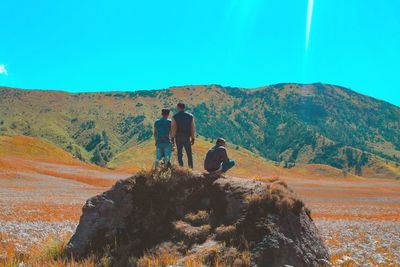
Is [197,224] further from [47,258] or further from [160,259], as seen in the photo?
[47,258]

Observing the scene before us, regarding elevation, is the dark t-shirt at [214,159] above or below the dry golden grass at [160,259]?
above

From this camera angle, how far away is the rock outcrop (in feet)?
39.4

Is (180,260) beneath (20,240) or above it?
above

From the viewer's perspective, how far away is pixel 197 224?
540 inches

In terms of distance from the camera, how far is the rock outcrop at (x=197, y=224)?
12.0 meters

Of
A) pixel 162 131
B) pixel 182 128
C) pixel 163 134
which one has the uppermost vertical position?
pixel 182 128

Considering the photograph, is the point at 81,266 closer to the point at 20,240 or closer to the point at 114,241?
the point at 114,241

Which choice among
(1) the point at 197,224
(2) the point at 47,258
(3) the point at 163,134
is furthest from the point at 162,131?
(2) the point at 47,258

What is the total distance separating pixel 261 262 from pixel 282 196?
2.36m

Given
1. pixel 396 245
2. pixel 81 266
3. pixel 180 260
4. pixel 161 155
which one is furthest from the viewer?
pixel 396 245

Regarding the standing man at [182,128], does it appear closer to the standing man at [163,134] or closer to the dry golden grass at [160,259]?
the standing man at [163,134]

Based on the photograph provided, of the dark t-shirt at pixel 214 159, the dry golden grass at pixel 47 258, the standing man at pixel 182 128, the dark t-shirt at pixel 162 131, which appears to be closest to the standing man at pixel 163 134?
the dark t-shirt at pixel 162 131

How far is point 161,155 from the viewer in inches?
661

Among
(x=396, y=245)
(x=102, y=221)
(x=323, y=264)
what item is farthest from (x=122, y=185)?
(x=396, y=245)
